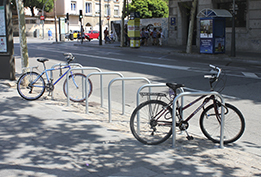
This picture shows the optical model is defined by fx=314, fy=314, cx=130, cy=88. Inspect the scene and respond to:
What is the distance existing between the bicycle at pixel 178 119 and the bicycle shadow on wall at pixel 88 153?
0.17m

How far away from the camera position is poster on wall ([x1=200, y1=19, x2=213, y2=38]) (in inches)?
787

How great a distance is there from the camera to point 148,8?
57.1 m

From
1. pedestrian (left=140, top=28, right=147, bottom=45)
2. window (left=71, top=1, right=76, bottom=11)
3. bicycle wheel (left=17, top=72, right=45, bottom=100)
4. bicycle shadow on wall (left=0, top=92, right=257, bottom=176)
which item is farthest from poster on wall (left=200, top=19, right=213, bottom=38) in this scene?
window (left=71, top=1, right=76, bottom=11)

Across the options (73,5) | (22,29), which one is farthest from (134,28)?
(73,5)

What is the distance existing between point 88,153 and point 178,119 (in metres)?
1.59

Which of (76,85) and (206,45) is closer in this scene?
(76,85)

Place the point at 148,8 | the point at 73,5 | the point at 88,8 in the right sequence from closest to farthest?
the point at 148,8 → the point at 73,5 → the point at 88,8

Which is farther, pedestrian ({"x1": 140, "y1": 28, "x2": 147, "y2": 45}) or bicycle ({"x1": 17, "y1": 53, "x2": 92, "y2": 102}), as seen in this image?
pedestrian ({"x1": 140, "y1": 28, "x2": 147, "y2": 45})

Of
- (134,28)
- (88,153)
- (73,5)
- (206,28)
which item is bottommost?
(88,153)

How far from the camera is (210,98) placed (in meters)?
5.04

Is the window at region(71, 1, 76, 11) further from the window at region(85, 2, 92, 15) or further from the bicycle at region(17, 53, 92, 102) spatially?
the bicycle at region(17, 53, 92, 102)

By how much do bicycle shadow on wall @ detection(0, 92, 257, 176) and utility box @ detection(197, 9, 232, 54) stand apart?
51.3 feet

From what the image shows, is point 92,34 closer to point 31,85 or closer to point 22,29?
point 22,29

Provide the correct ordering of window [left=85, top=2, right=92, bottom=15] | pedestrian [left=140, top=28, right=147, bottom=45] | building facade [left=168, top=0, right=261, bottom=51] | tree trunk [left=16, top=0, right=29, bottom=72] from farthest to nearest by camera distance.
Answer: window [left=85, top=2, right=92, bottom=15] → pedestrian [left=140, top=28, right=147, bottom=45] → building facade [left=168, top=0, right=261, bottom=51] → tree trunk [left=16, top=0, right=29, bottom=72]
